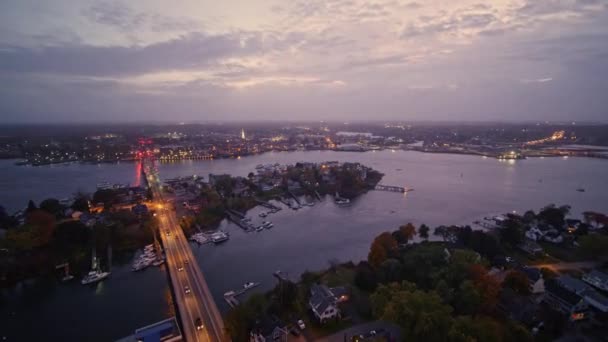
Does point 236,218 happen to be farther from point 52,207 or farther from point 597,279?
point 597,279

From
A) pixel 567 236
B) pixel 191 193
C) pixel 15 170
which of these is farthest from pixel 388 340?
pixel 15 170

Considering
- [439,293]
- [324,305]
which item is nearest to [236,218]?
[324,305]

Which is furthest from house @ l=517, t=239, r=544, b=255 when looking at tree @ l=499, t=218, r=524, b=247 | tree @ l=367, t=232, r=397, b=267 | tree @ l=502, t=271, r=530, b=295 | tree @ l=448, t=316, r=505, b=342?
tree @ l=448, t=316, r=505, b=342

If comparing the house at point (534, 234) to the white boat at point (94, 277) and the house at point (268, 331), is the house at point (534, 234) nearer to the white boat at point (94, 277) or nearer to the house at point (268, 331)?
the house at point (268, 331)

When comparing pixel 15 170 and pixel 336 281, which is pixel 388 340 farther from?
pixel 15 170

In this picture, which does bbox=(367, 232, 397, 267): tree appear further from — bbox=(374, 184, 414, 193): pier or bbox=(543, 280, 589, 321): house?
bbox=(374, 184, 414, 193): pier

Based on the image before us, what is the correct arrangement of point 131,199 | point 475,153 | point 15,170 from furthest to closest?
point 475,153 < point 15,170 < point 131,199
